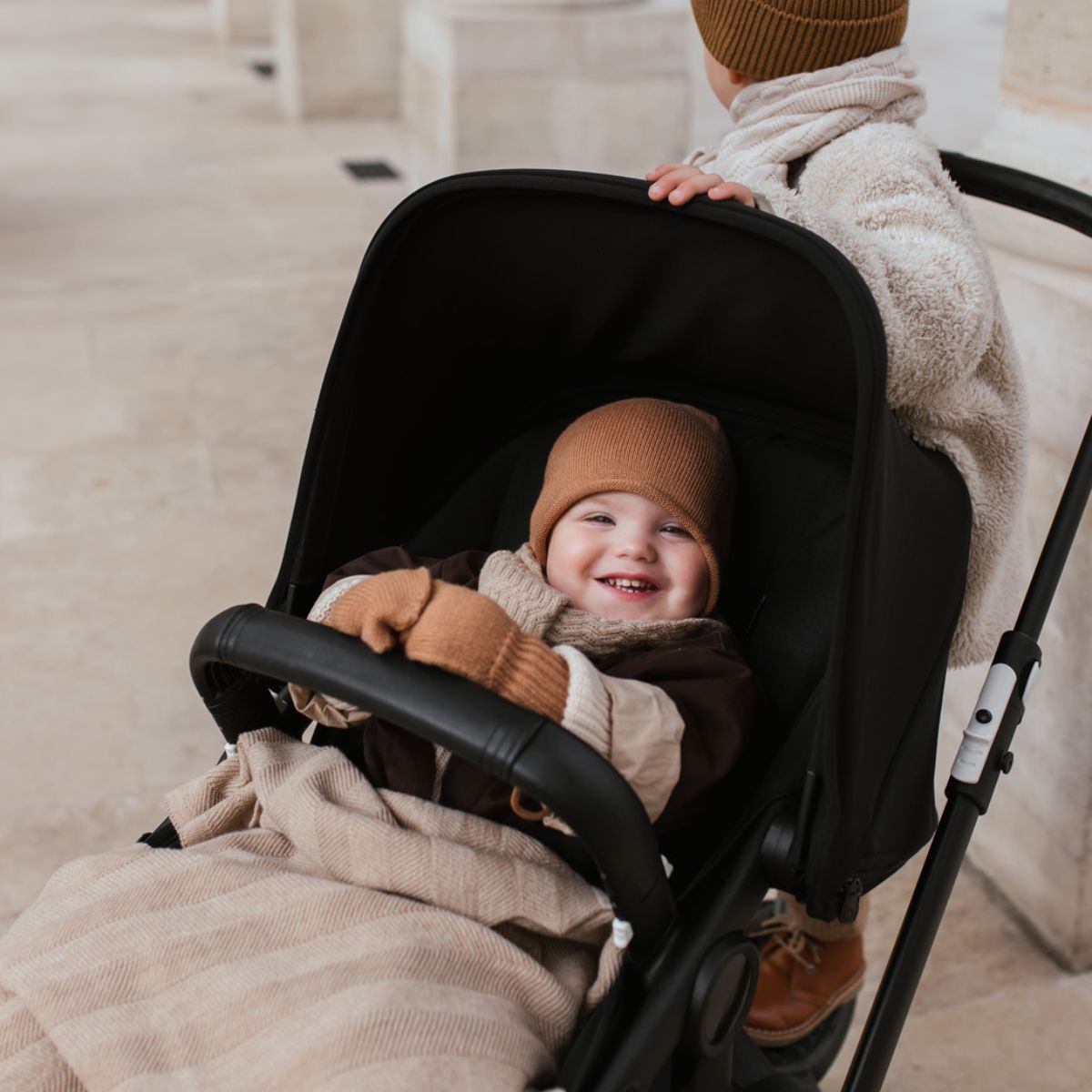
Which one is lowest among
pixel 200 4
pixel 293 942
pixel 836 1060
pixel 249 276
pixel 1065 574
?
pixel 200 4

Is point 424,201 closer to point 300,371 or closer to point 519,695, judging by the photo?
point 519,695

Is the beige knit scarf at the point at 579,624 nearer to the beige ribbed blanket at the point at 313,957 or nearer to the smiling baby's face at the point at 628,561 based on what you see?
the smiling baby's face at the point at 628,561

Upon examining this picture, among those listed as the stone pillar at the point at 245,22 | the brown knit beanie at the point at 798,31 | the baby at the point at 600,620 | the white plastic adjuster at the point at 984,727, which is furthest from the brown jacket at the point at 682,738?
the stone pillar at the point at 245,22

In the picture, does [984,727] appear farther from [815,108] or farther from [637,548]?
[815,108]

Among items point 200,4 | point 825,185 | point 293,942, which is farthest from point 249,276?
point 200,4

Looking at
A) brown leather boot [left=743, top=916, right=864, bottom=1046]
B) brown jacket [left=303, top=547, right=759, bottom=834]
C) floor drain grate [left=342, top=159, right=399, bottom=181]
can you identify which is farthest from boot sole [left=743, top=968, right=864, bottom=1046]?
floor drain grate [left=342, top=159, right=399, bottom=181]

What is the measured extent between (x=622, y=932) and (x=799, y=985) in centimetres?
85

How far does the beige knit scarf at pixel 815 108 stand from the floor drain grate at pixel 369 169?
177 inches

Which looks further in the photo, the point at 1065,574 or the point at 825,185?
the point at 1065,574

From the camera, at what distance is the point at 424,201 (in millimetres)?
1346

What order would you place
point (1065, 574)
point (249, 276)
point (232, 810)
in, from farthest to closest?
point (249, 276) → point (1065, 574) → point (232, 810)

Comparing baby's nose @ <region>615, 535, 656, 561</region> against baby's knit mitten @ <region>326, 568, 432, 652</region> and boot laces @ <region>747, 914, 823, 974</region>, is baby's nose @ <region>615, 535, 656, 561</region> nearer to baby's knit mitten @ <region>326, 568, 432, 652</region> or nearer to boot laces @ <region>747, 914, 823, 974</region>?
baby's knit mitten @ <region>326, 568, 432, 652</region>

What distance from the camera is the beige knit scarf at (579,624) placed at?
1387 millimetres

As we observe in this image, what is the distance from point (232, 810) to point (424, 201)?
60 centimetres
